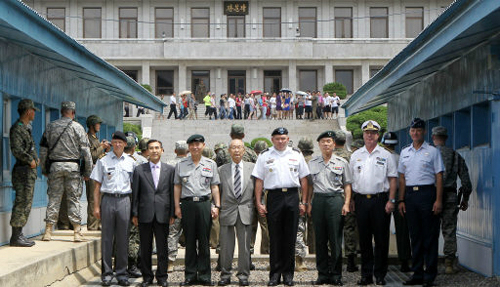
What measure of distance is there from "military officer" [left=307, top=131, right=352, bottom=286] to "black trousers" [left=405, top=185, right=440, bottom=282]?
0.88 m

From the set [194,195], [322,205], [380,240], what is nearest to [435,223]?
[380,240]

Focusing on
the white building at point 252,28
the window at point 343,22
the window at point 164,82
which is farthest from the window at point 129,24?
the window at point 343,22

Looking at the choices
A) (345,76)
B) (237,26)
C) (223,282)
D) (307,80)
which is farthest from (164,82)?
(223,282)

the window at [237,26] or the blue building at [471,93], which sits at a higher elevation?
the window at [237,26]

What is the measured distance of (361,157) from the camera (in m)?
10.4

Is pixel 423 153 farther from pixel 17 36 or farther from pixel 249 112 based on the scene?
pixel 249 112

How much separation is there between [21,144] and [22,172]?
398mm

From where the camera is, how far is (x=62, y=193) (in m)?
11.2

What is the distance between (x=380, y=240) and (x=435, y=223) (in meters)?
0.78

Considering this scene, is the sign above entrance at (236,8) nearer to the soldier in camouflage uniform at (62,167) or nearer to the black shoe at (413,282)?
the soldier in camouflage uniform at (62,167)

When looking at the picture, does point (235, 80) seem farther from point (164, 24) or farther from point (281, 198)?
point (281, 198)

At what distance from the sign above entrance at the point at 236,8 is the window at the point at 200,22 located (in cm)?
149

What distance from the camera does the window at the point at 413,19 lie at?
179 feet

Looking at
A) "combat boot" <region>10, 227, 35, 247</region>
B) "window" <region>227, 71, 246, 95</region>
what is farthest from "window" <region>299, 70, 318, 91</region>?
"combat boot" <region>10, 227, 35, 247</region>
